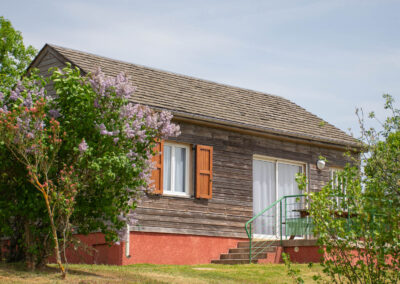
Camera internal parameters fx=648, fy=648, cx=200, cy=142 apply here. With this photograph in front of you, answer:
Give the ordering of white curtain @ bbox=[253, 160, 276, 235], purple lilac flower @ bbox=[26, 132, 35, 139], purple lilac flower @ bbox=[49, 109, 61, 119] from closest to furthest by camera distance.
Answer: purple lilac flower @ bbox=[26, 132, 35, 139], purple lilac flower @ bbox=[49, 109, 61, 119], white curtain @ bbox=[253, 160, 276, 235]

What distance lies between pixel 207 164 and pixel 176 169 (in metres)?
0.87

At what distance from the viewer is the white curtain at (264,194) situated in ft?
58.3

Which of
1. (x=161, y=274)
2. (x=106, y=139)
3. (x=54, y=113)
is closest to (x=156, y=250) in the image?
(x=161, y=274)

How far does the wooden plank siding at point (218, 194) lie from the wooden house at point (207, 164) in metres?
0.02

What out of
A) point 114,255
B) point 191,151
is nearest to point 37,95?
point 114,255

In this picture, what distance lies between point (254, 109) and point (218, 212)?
4.06 m

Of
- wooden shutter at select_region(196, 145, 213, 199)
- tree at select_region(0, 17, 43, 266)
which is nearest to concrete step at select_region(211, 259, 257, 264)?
wooden shutter at select_region(196, 145, 213, 199)

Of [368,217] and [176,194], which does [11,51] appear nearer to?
[176,194]

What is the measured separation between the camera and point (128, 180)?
1063cm

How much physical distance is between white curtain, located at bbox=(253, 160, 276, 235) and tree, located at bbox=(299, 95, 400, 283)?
9305mm

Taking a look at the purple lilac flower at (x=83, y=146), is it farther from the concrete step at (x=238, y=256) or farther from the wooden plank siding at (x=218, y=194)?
the concrete step at (x=238, y=256)

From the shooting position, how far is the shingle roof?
16906 mm

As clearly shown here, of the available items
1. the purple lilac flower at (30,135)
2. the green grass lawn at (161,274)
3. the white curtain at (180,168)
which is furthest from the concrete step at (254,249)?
the purple lilac flower at (30,135)

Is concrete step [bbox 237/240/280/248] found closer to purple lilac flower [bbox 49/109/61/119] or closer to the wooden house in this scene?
the wooden house
